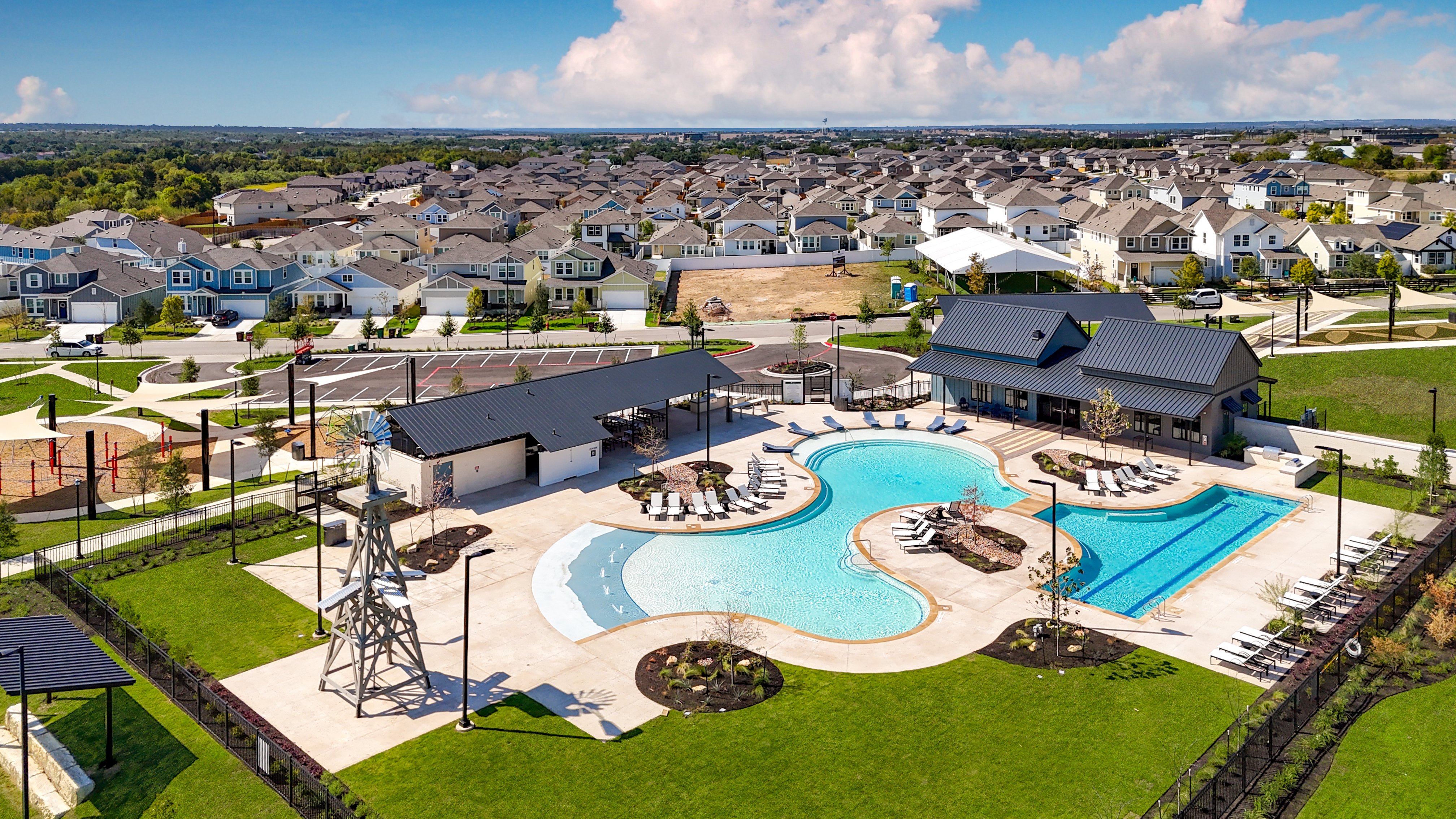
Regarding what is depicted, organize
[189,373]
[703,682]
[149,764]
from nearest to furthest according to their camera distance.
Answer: [149,764] → [703,682] → [189,373]

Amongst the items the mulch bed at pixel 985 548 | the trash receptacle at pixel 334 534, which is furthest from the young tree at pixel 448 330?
the mulch bed at pixel 985 548

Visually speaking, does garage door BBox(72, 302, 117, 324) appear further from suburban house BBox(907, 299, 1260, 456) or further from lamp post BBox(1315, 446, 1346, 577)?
lamp post BBox(1315, 446, 1346, 577)

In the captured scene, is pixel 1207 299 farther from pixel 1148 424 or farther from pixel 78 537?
pixel 78 537

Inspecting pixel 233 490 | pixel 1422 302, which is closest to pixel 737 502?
pixel 233 490

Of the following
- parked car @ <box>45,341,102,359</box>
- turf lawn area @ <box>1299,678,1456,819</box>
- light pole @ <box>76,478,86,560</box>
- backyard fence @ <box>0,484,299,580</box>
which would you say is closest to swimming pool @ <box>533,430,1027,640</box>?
turf lawn area @ <box>1299,678,1456,819</box>

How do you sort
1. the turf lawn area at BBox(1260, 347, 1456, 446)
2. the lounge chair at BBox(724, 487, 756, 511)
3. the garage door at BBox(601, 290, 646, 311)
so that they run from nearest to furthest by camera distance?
the lounge chair at BBox(724, 487, 756, 511), the turf lawn area at BBox(1260, 347, 1456, 446), the garage door at BBox(601, 290, 646, 311)
